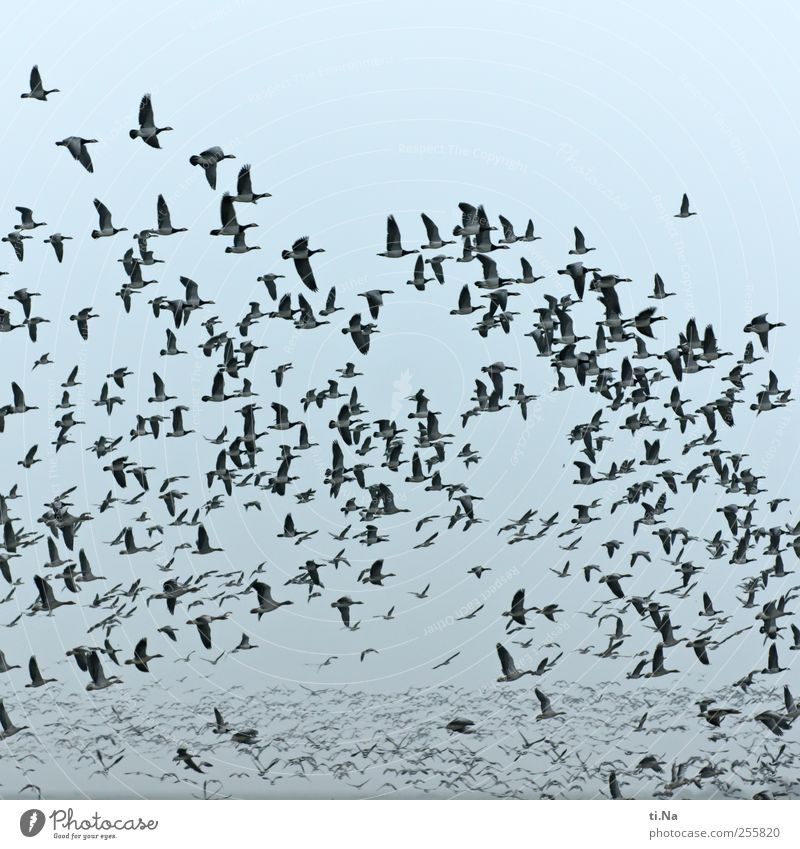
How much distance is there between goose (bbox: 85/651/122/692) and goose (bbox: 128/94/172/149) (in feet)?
43.9

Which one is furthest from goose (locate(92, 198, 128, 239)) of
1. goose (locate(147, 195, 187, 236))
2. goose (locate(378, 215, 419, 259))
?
goose (locate(378, 215, 419, 259))

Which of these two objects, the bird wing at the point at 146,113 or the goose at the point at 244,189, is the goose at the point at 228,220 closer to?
the goose at the point at 244,189

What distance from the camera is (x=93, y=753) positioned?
2275 inches

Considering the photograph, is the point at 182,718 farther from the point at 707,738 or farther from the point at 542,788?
the point at 707,738

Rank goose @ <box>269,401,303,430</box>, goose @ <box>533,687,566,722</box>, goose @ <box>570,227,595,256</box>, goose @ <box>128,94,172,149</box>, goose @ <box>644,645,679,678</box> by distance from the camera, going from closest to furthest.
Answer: goose @ <box>128,94,172,149</box>, goose @ <box>533,687,566,722</box>, goose @ <box>644,645,679,678</box>, goose @ <box>570,227,595,256</box>, goose @ <box>269,401,303,430</box>

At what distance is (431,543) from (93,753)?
25.7 m

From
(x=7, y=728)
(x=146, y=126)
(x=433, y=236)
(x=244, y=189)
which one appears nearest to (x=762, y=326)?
(x=433, y=236)

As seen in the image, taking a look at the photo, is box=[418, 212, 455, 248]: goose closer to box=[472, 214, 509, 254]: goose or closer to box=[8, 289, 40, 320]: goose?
box=[472, 214, 509, 254]: goose

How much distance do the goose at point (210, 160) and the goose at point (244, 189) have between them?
168cm

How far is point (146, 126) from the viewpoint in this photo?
95.7ft

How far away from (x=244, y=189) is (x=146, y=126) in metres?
3.69

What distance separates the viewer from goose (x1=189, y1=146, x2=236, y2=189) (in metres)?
29.2

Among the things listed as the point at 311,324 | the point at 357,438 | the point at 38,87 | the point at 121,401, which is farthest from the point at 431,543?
the point at 38,87

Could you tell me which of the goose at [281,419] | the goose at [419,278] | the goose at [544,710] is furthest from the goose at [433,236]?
the goose at [544,710]
